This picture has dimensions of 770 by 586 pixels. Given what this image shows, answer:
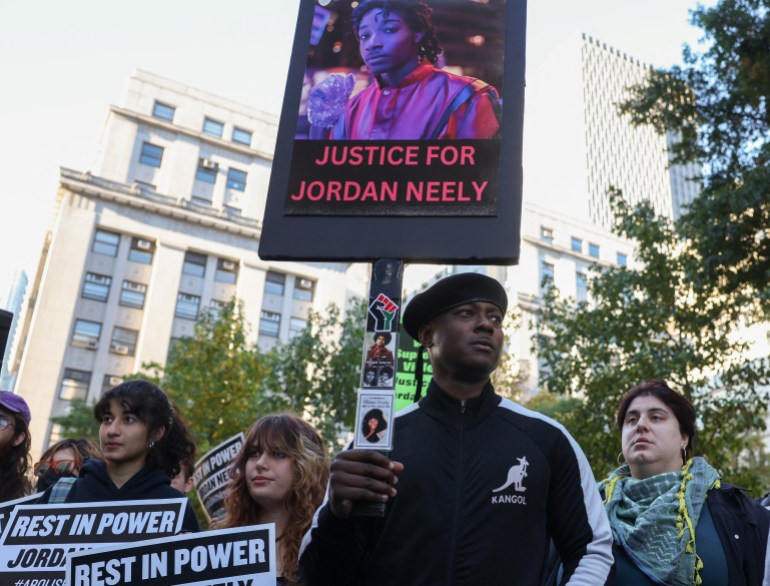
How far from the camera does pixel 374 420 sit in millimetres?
2096

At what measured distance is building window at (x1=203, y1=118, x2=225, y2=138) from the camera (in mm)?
49625

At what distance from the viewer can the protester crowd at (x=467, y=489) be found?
2.39m

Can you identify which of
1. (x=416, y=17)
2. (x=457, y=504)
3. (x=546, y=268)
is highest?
(x=546, y=268)

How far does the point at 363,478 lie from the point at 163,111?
1982 inches

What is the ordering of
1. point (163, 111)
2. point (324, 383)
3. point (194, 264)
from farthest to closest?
point (163, 111) < point (194, 264) < point (324, 383)

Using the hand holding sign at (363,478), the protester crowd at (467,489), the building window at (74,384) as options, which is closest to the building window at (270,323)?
the building window at (74,384)

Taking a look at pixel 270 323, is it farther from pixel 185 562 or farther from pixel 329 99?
pixel 329 99

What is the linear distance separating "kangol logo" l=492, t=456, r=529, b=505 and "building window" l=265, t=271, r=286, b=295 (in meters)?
44.8

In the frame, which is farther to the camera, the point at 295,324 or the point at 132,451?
the point at 295,324

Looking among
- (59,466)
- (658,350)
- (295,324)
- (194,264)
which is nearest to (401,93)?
(59,466)

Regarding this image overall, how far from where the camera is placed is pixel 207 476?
23.2 ft

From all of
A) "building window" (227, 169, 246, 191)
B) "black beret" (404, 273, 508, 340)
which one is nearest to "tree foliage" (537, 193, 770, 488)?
"black beret" (404, 273, 508, 340)

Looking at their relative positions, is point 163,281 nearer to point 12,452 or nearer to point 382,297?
point 12,452

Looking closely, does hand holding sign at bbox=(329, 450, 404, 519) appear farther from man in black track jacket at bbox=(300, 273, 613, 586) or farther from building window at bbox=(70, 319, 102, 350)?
building window at bbox=(70, 319, 102, 350)
